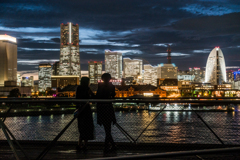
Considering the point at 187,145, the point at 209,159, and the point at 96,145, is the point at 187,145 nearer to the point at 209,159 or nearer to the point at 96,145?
the point at 209,159

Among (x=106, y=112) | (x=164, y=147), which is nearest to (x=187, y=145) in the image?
(x=164, y=147)

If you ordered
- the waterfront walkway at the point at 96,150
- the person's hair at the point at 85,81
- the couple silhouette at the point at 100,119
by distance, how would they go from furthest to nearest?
the person's hair at the point at 85,81 → the couple silhouette at the point at 100,119 → the waterfront walkway at the point at 96,150

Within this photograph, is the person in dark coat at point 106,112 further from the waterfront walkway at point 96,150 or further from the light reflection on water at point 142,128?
the light reflection on water at point 142,128

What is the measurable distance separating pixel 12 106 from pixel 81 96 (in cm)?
187

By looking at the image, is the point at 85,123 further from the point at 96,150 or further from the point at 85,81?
the point at 85,81

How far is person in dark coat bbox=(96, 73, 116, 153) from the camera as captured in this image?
7.35 m

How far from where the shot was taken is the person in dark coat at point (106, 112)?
24.1 ft

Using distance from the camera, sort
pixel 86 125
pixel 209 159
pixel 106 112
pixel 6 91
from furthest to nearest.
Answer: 1. pixel 6 91
2. pixel 86 125
3. pixel 106 112
4. pixel 209 159

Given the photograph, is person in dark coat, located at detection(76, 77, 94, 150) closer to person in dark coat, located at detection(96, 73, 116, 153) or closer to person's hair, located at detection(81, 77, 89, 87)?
person's hair, located at detection(81, 77, 89, 87)

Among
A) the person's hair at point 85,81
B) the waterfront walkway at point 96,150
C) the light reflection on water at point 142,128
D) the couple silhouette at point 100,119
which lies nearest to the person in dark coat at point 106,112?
the couple silhouette at point 100,119

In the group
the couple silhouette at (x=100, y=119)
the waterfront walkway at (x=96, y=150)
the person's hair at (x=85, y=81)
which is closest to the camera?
the waterfront walkway at (x=96, y=150)

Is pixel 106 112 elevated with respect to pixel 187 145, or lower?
elevated

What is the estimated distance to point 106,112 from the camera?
24.3 ft

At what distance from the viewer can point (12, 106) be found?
7.54 metres
